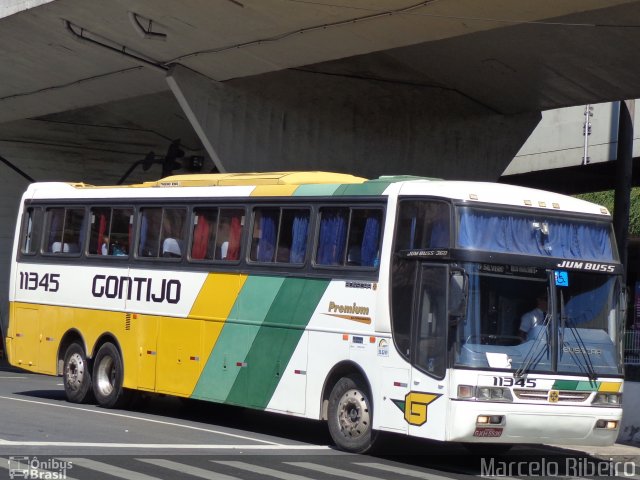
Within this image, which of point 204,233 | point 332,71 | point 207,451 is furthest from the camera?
point 332,71

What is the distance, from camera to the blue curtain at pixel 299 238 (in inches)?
596

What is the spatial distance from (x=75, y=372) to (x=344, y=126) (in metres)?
11.0

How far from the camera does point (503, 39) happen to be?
24172 millimetres

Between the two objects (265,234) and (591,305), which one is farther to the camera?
(265,234)

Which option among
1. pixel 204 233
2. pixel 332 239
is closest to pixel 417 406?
pixel 332 239

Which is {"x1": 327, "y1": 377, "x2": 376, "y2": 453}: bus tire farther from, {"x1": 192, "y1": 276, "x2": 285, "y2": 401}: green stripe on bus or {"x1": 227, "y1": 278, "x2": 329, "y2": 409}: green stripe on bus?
{"x1": 192, "y1": 276, "x2": 285, "y2": 401}: green stripe on bus

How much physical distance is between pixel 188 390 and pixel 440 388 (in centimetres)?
499

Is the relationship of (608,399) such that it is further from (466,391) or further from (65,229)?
(65,229)

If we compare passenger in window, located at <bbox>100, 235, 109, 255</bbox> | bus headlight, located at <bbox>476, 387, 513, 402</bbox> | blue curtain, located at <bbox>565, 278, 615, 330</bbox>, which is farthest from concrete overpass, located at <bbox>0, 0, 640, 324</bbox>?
bus headlight, located at <bbox>476, 387, 513, 402</bbox>

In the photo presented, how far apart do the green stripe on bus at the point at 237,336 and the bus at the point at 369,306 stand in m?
0.03

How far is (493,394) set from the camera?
42.0 feet

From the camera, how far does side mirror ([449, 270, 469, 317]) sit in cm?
1273

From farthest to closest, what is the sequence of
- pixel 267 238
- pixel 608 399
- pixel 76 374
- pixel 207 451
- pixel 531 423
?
pixel 76 374 → pixel 267 238 → pixel 608 399 → pixel 207 451 → pixel 531 423

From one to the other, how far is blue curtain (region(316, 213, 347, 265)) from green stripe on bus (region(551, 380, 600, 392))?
10.1ft
